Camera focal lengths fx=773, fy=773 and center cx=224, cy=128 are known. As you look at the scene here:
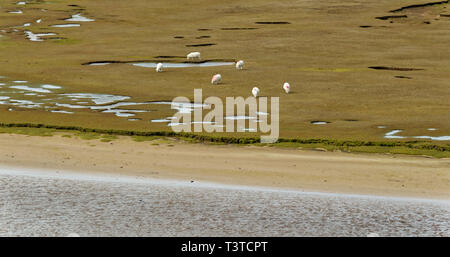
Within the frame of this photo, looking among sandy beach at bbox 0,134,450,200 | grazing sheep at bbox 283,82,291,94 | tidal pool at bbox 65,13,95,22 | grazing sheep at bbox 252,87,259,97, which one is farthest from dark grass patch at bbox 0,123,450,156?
tidal pool at bbox 65,13,95,22

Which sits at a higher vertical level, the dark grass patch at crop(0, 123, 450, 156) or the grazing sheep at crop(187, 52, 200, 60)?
the dark grass patch at crop(0, 123, 450, 156)

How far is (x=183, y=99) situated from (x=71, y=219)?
19.5 m

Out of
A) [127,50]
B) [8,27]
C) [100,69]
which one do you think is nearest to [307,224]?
[100,69]

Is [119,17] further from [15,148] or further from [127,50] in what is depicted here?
[15,148]

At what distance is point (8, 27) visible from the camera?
76.5m

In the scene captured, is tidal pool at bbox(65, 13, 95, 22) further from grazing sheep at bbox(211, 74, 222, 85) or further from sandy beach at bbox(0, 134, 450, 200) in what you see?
sandy beach at bbox(0, 134, 450, 200)

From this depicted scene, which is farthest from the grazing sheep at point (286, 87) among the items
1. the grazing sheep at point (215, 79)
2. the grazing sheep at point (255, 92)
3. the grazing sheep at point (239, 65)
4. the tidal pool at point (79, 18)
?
the tidal pool at point (79, 18)

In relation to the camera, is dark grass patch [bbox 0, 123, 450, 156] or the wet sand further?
dark grass patch [bbox 0, 123, 450, 156]

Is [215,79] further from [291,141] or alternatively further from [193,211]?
[193,211]

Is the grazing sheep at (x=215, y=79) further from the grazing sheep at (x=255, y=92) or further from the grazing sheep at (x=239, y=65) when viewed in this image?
the grazing sheep at (x=239, y=65)

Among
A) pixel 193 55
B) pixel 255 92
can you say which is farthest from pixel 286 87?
pixel 193 55

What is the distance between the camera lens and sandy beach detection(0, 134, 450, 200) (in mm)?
21688

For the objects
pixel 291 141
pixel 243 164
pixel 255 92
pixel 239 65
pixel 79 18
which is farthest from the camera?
pixel 79 18

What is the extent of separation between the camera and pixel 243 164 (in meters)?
24.0
